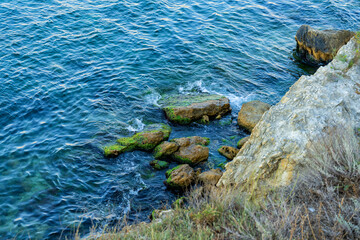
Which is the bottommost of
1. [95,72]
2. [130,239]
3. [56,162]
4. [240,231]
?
[56,162]

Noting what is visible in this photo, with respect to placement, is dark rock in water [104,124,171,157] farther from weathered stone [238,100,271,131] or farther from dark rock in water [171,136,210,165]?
weathered stone [238,100,271,131]

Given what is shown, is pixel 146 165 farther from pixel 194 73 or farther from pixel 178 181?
pixel 194 73

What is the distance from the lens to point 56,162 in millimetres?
10883

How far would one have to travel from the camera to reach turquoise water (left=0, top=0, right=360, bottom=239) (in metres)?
9.76

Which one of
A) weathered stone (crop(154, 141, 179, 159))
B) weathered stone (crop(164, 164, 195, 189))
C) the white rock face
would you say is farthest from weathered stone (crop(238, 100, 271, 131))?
the white rock face

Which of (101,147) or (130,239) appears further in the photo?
(101,147)

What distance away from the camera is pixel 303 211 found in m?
5.33

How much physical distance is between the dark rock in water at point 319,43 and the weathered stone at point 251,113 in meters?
5.44

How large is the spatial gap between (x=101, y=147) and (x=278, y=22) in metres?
14.2

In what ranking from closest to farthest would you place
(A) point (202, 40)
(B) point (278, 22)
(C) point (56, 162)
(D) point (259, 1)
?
(C) point (56, 162), (A) point (202, 40), (B) point (278, 22), (D) point (259, 1)

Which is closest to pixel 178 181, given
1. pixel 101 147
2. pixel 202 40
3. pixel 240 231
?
pixel 101 147

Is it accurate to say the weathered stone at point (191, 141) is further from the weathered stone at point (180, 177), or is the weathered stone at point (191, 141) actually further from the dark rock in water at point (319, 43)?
the dark rock in water at point (319, 43)

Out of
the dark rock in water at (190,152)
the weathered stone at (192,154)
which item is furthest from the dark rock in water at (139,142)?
the weathered stone at (192,154)

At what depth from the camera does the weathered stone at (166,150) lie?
11.1 metres
